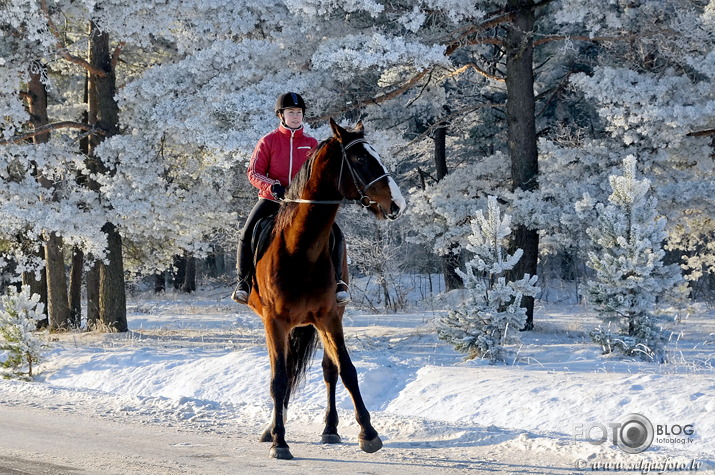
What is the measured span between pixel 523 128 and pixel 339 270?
34.2ft

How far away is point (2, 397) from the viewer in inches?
390

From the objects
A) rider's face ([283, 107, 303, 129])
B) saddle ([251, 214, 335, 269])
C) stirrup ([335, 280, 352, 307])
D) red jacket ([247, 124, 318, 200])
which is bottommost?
stirrup ([335, 280, 352, 307])

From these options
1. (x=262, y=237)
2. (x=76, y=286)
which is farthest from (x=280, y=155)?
(x=76, y=286)

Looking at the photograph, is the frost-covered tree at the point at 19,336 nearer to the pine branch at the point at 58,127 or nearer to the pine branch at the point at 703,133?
the pine branch at the point at 58,127

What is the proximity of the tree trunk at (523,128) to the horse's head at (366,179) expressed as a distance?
34.4 feet

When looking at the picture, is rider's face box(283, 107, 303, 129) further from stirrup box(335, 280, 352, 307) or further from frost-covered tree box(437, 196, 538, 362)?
frost-covered tree box(437, 196, 538, 362)

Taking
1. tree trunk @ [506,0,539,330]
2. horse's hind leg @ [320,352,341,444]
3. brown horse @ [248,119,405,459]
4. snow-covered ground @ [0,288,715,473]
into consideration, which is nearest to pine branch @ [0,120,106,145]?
snow-covered ground @ [0,288,715,473]

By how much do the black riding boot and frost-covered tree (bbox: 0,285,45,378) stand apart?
7.43 m

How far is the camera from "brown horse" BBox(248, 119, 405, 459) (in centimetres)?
644

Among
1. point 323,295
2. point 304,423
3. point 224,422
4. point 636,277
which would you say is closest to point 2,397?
point 224,422

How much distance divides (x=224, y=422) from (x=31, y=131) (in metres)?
12.4

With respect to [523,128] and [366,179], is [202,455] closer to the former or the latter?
[366,179]

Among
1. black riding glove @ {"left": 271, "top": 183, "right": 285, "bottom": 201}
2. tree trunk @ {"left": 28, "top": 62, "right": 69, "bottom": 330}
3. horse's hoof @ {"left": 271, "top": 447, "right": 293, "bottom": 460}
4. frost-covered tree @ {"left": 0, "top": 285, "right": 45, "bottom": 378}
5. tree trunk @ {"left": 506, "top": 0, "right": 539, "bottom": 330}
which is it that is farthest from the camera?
tree trunk @ {"left": 28, "top": 62, "right": 69, "bottom": 330}

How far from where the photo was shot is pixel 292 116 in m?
7.74
